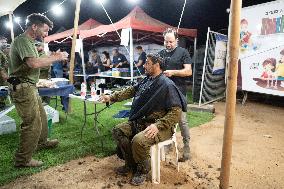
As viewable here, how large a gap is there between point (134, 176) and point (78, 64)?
47.0ft

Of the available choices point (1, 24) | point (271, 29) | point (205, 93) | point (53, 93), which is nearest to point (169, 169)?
point (53, 93)

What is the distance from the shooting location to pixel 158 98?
391 centimetres

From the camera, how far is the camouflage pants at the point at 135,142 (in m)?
3.69

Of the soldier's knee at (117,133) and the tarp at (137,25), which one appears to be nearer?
the soldier's knee at (117,133)

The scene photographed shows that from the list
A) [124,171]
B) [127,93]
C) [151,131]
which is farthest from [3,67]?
[151,131]

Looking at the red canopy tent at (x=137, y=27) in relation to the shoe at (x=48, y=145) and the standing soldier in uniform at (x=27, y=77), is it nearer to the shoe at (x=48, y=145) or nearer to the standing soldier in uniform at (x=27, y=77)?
the shoe at (x=48, y=145)

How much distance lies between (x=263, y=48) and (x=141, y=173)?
7.38 meters

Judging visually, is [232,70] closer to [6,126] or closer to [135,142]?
[135,142]

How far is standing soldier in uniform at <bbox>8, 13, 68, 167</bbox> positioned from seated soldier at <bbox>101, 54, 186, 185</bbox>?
4.45ft

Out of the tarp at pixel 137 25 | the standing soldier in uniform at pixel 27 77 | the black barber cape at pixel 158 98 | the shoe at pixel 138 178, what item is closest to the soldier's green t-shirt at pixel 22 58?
the standing soldier in uniform at pixel 27 77

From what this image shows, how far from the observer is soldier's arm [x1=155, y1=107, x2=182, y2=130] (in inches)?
148

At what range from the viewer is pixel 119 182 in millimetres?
3951

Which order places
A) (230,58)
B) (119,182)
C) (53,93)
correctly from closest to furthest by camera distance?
(230,58), (119,182), (53,93)

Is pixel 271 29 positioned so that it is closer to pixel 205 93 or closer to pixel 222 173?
pixel 205 93
